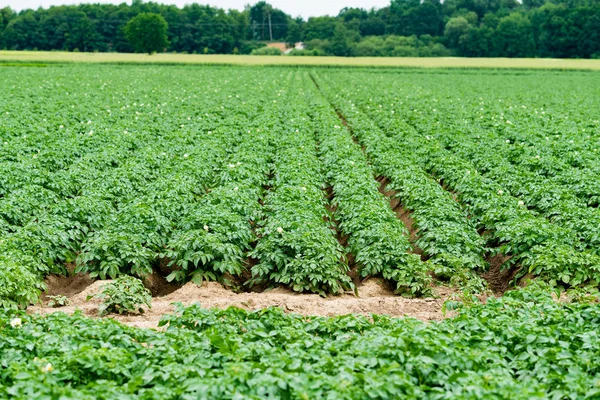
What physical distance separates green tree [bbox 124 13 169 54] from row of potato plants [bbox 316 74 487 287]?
265ft

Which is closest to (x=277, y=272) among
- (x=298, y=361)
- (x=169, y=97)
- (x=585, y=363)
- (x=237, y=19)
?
(x=298, y=361)

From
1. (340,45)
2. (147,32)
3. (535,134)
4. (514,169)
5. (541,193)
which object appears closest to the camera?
(541,193)

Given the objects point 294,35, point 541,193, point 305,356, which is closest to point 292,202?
point 541,193

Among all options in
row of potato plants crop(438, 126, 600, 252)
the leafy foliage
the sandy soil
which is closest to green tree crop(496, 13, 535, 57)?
row of potato plants crop(438, 126, 600, 252)

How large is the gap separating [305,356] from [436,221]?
5.34 meters

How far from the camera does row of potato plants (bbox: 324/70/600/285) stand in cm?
802

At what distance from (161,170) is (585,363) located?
9474mm

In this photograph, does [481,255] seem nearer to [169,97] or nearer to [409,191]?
[409,191]

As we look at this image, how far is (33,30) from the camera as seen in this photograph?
9738cm

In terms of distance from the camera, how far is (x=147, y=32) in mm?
88938

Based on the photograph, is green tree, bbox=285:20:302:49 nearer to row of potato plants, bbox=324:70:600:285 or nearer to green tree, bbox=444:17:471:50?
green tree, bbox=444:17:471:50

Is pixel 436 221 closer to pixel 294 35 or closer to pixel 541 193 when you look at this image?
pixel 541 193

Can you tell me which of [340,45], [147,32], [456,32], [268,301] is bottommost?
[268,301]

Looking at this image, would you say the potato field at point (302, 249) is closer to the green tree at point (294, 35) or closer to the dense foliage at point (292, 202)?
the dense foliage at point (292, 202)
